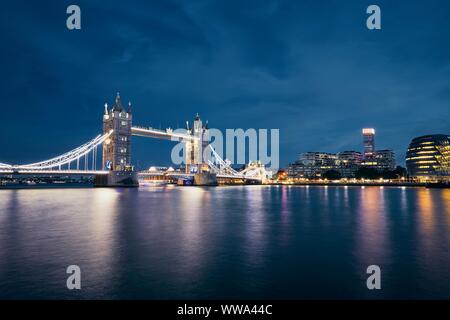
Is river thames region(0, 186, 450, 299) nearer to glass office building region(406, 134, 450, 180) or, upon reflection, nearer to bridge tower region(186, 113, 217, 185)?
bridge tower region(186, 113, 217, 185)

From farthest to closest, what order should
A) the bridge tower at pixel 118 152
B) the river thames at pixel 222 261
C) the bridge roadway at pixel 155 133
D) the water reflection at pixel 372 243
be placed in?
the bridge roadway at pixel 155 133
the bridge tower at pixel 118 152
the water reflection at pixel 372 243
the river thames at pixel 222 261

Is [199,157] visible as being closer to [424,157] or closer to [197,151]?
[197,151]

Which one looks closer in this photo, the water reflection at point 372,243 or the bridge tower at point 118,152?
the water reflection at point 372,243

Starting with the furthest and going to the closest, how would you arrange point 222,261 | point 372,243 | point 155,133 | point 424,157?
point 424,157
point 155,133
point 372,243
point 222,261

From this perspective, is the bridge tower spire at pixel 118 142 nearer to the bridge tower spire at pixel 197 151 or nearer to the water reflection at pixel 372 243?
the bridge tower spire at pixel 197 151

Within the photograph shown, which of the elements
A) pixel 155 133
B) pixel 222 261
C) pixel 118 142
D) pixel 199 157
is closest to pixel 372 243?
pixel 222 261

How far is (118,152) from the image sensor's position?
8575cm

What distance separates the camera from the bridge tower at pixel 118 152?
8556 cm

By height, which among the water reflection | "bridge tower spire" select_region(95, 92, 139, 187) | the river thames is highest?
"bridge tower spire" select_region(95, 92, 139, 187)

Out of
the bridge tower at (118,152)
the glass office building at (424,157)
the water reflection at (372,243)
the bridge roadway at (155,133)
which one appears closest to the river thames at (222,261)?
the water reflection at (372,243)

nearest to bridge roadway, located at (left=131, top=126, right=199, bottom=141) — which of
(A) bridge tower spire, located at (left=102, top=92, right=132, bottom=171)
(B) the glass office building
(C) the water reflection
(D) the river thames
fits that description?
(A) bridge tower spire, located at (left=102, top=92, right=132, bottom=171)

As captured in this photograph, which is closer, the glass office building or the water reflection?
the water reflection

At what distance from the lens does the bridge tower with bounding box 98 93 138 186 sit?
8556 cm
